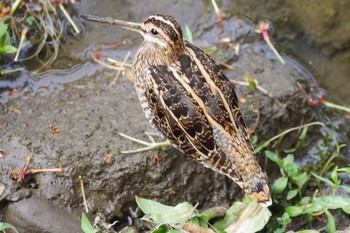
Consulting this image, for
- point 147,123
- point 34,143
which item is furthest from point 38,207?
point 147,123

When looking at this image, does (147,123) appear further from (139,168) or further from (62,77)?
(62,77)

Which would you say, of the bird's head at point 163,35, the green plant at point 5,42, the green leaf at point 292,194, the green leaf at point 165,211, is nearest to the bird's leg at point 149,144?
the green leaf at point 165,211

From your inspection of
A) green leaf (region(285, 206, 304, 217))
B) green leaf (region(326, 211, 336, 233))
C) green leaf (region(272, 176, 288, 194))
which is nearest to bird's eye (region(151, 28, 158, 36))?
green leaf (region(272, 176, 288, 194))

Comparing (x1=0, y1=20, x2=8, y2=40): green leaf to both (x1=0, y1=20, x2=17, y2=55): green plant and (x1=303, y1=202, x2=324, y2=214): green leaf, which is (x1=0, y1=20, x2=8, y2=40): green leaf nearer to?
(x1=0, y1=20, x2=17, y2=55): green plant

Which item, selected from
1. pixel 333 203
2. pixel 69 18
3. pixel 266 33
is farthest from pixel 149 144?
pixel 266 33

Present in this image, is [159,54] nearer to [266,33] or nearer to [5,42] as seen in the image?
[5,42]

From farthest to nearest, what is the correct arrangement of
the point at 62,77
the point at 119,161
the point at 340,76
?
the point at 340,76, the point at 62,77, the point at 119,161
